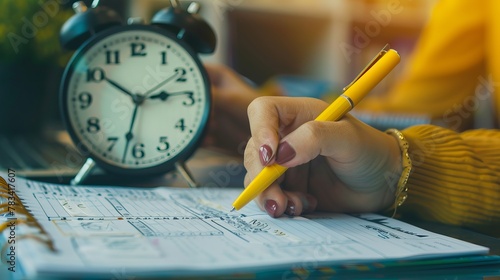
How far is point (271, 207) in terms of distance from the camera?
1.88ft

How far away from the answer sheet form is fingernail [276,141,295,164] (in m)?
0.06

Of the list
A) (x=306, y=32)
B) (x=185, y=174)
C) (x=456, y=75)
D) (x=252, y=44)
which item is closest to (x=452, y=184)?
(x=185, y=174)

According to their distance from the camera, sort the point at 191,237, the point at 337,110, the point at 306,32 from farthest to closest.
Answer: the point at 306,32, the point at 337,110, the point at 191,237

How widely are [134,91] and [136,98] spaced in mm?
12

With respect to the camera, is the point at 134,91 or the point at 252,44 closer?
the point at 134,91

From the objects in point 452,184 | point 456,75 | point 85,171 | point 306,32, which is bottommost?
point 85,171

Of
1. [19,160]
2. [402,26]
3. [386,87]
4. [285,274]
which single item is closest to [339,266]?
[285,274]

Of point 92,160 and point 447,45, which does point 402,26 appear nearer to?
point 447,45

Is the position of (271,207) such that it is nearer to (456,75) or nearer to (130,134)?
(130,134)

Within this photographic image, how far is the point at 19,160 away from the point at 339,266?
2.07ft

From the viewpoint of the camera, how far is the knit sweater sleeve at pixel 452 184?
0.64 meters

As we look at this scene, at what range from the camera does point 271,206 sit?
57 cm

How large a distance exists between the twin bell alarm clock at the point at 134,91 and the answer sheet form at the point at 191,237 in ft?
0.28

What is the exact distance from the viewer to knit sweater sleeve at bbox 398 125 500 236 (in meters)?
0.64
